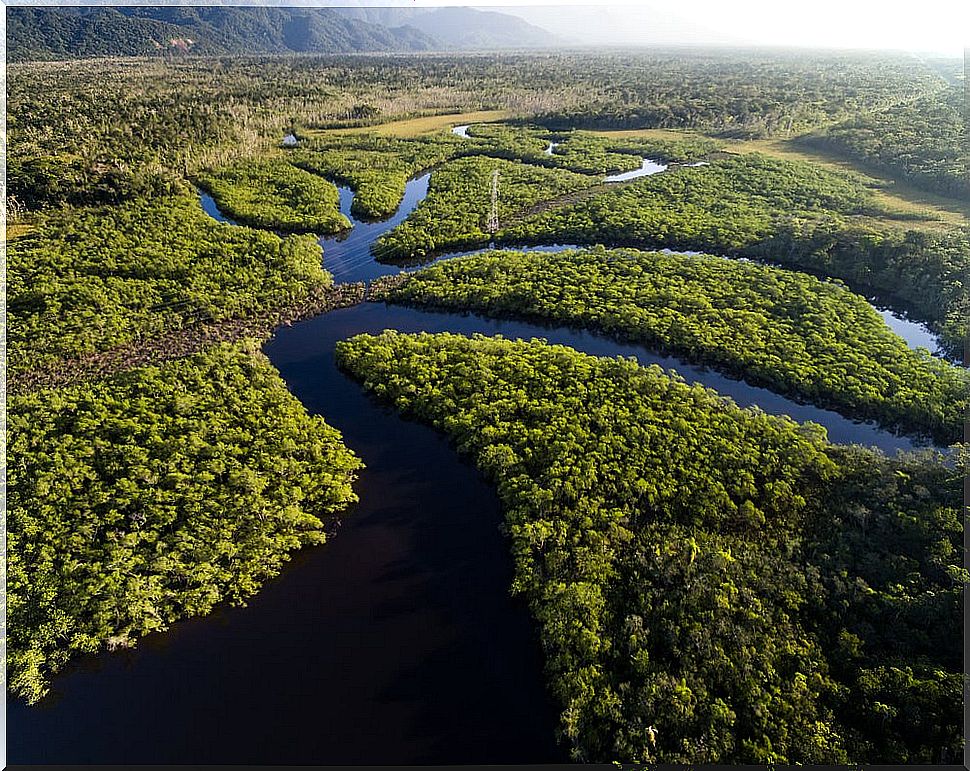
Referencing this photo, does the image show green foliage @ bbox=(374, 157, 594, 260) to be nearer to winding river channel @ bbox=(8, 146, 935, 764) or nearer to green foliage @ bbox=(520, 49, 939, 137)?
winding river channel @ bbox=(8, 146, 935, 764)

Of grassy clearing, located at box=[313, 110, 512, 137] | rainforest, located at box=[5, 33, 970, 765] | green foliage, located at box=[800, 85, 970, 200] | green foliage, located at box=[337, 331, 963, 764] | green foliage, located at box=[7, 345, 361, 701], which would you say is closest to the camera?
green foliage, located at box=[337, 331, 963, 764]

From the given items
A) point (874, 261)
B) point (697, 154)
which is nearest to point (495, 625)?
point (874, 261)

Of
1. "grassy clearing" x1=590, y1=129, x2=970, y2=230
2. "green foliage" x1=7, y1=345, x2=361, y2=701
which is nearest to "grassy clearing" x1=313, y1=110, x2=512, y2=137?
"grassy clearing" x1=590, y1=129, x2=970, y2=230

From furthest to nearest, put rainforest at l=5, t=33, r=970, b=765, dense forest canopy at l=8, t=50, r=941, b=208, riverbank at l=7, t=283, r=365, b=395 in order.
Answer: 1. dense forest canopy at l=8, t=50, r=941, b=208
2. riverbank at l=7, t=283, r=365, b=395
3. rainforest at l=5, t=33, r=970, b=765

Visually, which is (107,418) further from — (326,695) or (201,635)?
(326,695)

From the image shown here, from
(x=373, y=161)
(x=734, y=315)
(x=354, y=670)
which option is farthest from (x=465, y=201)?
(x=354, y=670)

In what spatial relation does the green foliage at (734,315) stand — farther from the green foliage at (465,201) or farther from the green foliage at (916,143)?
the green foliage at (916,143)

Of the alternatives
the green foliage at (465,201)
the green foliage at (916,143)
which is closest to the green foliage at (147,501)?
the green foliage at (465,201)
